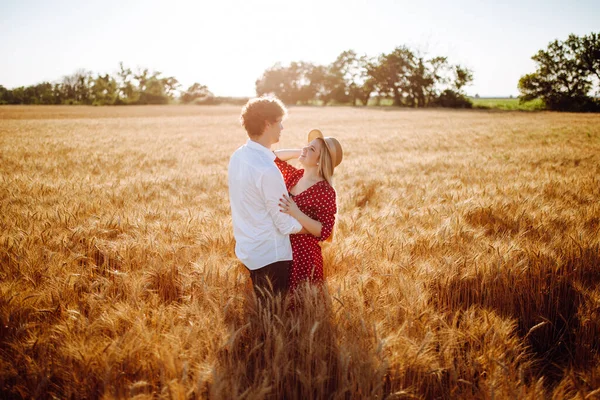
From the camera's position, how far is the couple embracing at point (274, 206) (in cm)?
225

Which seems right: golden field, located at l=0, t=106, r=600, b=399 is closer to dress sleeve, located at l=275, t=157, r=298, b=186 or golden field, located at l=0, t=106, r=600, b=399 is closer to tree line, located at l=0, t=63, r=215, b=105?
dress sleeve, located at l=275, t=157, r=298, b=186

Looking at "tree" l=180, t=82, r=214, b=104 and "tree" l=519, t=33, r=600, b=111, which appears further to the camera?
"tree" l=180, t=82, r=214, b=104

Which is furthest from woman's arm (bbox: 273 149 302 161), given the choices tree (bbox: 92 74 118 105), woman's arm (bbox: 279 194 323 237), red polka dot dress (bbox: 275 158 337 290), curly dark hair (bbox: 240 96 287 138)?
tree (bbox: 92 74 118 105)

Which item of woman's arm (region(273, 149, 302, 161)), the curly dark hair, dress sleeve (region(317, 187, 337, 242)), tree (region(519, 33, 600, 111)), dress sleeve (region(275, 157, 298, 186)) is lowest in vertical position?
dress sleeve (region(317, 187, 337, 242))

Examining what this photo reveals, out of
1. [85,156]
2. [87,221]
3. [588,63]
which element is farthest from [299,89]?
[87,221]

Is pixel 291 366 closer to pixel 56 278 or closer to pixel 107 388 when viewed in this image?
pixel 107 388

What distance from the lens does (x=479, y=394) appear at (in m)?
1.53

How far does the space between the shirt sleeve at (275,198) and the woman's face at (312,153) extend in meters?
0.46

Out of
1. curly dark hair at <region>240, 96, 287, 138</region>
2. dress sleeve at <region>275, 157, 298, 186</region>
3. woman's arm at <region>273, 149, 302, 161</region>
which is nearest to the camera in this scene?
curly dark hair at <region>240, 96, 287, 138</region>

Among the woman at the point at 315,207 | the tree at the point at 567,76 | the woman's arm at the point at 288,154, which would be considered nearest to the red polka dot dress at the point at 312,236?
the woman at the point at 315,207

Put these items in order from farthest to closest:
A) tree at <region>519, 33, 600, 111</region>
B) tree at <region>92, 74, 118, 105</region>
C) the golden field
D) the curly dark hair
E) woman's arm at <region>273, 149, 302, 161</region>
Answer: tree at <region>92, 74, 118, 105</region>
tree at <region>519, 33, 600, 111</region>
woman's arm at <region>273, 149, 302, 161</region>
the curly dark hair
the golden field

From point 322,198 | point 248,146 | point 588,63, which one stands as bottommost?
point 322,198

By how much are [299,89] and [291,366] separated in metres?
91.1

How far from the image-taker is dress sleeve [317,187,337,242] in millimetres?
2568
